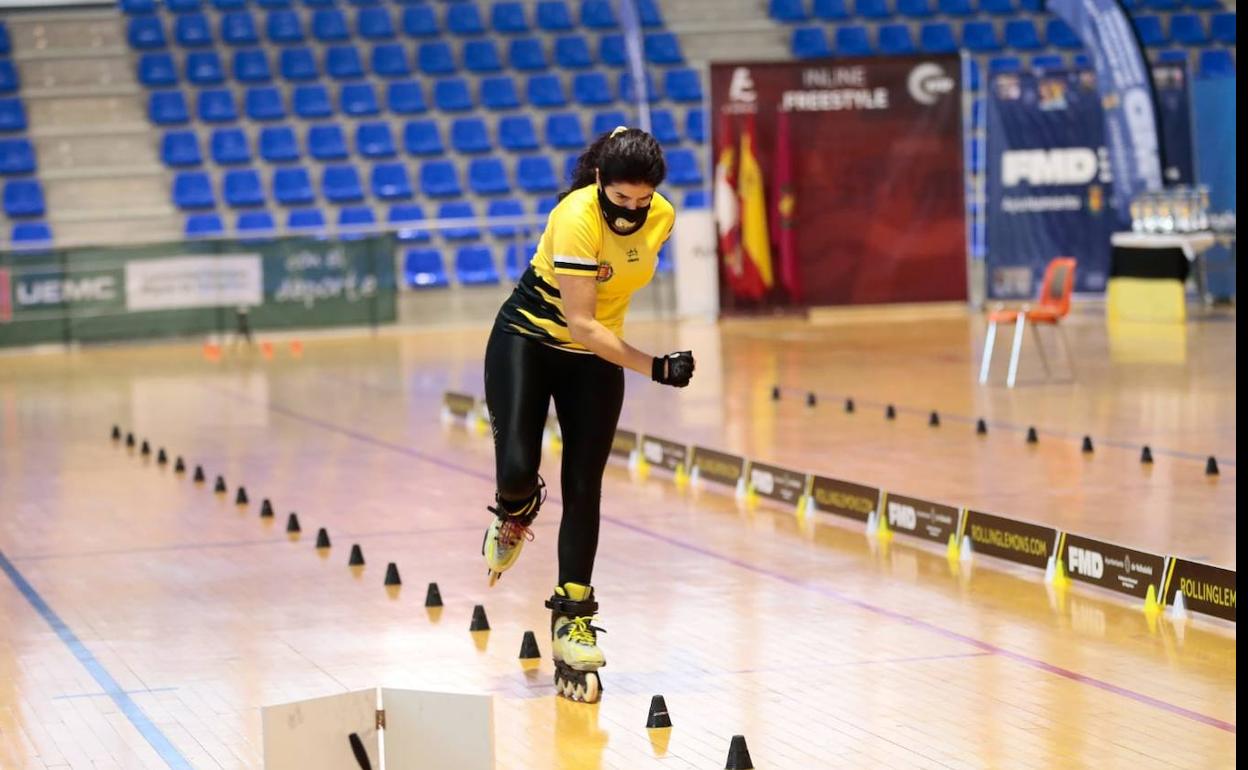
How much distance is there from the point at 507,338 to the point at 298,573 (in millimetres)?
2395

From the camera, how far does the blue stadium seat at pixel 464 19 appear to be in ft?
70.7

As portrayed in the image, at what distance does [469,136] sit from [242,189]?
8.49 ft

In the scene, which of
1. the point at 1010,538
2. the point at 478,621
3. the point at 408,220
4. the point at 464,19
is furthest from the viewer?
the point at 464,19

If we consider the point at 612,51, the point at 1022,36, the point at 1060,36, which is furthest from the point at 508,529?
the point at 1060,36

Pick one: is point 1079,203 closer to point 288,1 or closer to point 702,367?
point 702,367

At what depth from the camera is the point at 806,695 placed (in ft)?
17.0

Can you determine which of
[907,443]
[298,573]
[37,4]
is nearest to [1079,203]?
[907,443]

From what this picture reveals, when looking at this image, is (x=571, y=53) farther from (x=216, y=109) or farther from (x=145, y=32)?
(x=145, y=32)

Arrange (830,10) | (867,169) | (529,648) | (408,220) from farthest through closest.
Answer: (830,10) → (408,220) → (867,169) → (529,648)

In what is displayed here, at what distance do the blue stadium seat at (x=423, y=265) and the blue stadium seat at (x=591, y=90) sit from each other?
9.03ft

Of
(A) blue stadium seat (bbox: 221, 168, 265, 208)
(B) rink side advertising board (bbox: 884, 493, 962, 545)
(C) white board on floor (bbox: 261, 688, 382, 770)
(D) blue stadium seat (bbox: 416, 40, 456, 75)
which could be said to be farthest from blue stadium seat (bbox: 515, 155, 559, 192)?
(C) white board on floor (bbox: 261, 688, 382, 770)

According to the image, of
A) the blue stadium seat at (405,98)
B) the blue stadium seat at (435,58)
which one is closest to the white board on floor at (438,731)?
the blue stadium seat at (405,98)

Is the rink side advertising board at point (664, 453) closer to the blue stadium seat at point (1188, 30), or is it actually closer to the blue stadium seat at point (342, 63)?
the blue stadium seat at point (342, 63)

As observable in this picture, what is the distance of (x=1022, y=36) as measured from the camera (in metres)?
22.9
